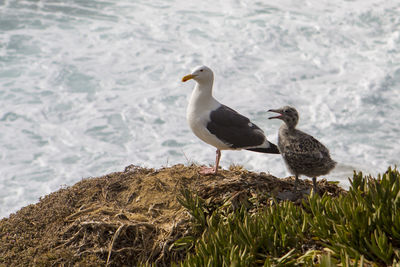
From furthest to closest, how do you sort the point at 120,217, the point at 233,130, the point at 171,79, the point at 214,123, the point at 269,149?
1. the point at 171,79
2. the point at 269,149
3. the point at 233,130
4. the point at 214,123
5. the point at 120,217

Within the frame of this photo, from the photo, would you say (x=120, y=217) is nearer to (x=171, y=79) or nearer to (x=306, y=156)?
(x=306, y=156)

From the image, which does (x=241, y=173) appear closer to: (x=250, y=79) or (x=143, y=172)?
(x=143, y=172)

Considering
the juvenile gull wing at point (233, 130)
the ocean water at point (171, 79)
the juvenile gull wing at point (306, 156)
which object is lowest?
the ocean water at point (171, 79)

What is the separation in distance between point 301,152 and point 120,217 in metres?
2.11

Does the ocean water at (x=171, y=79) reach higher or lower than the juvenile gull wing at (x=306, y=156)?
lower

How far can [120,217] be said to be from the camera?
5.89m

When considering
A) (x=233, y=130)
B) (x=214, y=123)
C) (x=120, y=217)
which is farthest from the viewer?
(x=233, y=130)

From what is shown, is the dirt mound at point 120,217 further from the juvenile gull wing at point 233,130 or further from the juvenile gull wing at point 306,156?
the juvenile gull wing at point 233,130

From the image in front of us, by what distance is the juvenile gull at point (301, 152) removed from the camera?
19.4 feet

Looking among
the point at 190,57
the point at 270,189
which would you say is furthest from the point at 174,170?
the point at 190,57

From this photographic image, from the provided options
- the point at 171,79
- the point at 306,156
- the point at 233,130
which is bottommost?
the point at 171,79

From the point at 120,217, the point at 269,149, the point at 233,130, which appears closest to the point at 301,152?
the point at 233,130

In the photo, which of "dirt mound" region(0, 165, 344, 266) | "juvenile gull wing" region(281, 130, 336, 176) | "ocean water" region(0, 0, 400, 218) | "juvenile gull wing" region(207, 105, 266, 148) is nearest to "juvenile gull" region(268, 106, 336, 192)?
"juvenile gull wing" region(281, 130, 336, 176)

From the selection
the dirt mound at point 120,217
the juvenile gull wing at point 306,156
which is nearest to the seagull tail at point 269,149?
the dirt mound at point 120,217
